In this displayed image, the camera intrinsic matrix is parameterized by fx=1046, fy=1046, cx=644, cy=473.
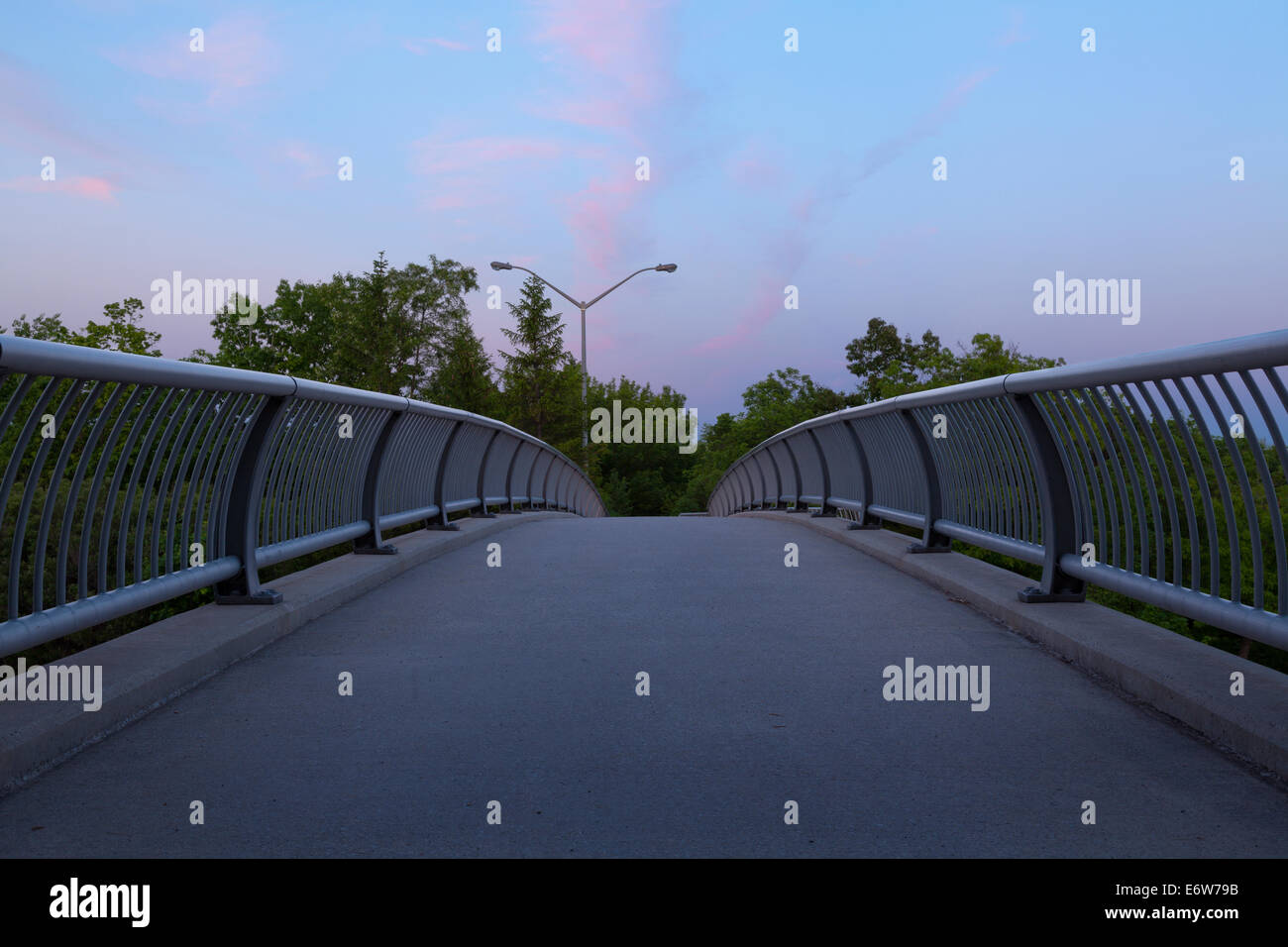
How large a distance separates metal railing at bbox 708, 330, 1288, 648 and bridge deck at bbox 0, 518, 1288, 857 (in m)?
0.58

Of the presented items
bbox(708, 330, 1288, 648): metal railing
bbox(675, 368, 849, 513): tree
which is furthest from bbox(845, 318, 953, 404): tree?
bbox(708, 330, 1288, 648): metal railing

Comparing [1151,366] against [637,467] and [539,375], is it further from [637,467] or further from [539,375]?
[637,467]

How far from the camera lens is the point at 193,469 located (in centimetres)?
541

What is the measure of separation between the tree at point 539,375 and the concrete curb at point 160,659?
69.8m

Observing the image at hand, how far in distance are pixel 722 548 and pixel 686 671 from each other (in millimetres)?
5335

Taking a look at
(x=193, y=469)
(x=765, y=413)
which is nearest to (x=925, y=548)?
→ (x=193, y=469)

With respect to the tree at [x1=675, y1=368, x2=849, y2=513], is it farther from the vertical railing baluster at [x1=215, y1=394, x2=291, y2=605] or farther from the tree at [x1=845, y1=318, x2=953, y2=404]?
the vertical railing baluster at [x1=215, y1=394, x2=291, y2=605]

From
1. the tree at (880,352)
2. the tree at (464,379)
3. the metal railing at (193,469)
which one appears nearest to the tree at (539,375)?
the tree at (464,379)

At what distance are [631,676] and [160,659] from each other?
6.82ft

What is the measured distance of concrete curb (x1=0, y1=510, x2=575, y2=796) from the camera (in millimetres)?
3545

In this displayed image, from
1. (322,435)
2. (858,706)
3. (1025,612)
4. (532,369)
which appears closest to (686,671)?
(858,706)
